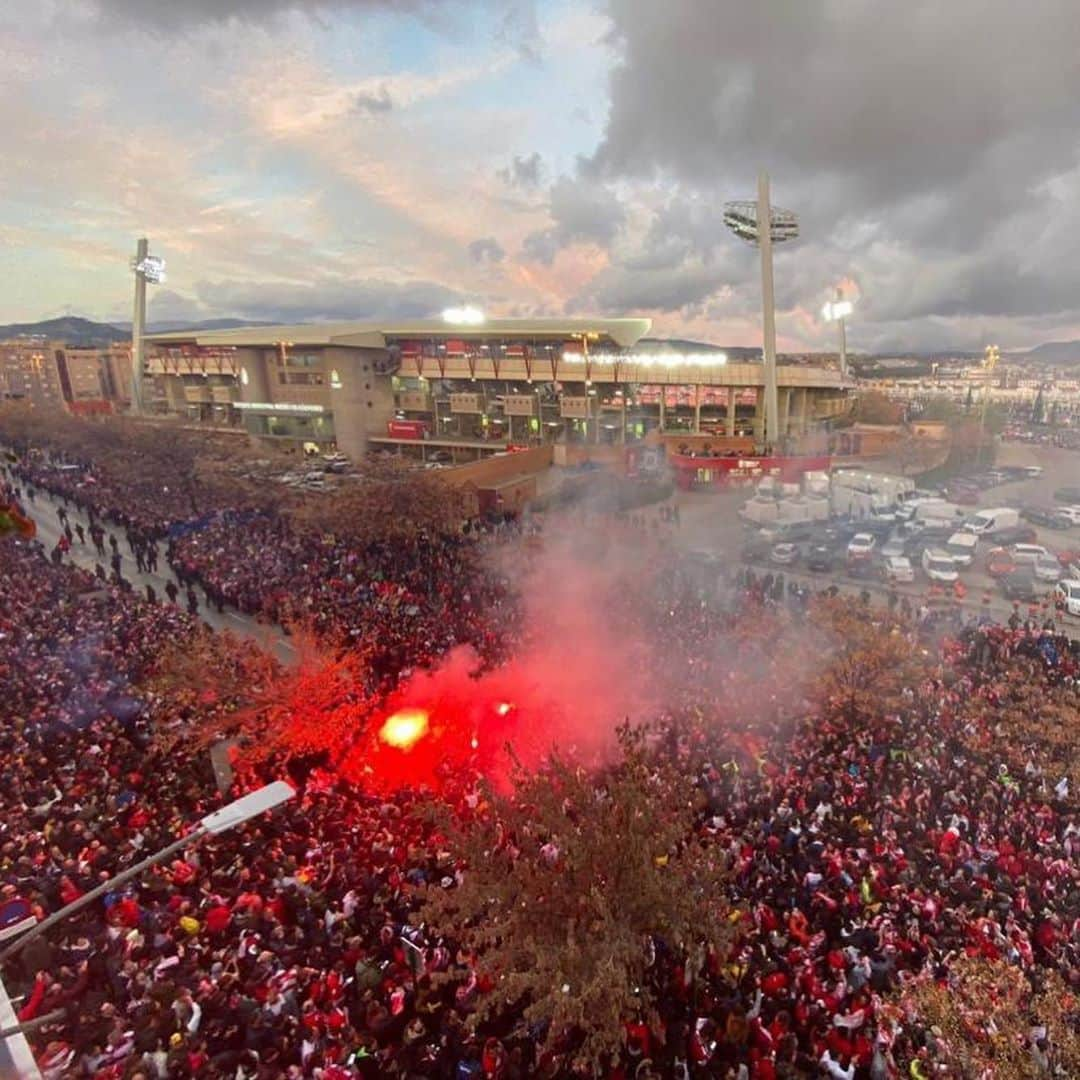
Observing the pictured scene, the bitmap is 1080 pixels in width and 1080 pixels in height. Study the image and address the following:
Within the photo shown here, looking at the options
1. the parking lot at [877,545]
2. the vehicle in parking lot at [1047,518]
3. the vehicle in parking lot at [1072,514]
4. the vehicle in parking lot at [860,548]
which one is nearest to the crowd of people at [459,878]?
the parking lot at [877,545]

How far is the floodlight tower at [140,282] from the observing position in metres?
60.9

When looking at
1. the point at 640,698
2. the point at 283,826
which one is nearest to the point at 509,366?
the point at 640,698

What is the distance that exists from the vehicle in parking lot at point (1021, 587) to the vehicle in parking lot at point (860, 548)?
4343mm

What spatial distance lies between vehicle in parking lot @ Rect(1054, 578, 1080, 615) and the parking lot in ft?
1.05

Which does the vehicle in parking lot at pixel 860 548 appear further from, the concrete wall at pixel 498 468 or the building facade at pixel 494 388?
the concrete wall at pixel 498 468

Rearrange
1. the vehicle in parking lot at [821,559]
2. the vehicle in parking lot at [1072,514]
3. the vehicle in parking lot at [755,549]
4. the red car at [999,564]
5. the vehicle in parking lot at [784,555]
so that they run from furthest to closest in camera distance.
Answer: the vehicle in parking lot at [1072,514], the vehicle in parking lot at [755,549], the vehicle in parking lot at [784,555], the vehicle in parking lot at [821,559], the red car at [999,564]

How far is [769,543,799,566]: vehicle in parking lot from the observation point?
2514 cm

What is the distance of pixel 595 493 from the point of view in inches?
1405

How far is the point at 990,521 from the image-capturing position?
2875cm

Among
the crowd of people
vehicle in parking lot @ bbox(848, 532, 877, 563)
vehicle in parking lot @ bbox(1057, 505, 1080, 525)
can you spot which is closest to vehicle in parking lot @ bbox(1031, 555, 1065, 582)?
vehicle in parking lot @ bbox(848, 532, 877, 563)

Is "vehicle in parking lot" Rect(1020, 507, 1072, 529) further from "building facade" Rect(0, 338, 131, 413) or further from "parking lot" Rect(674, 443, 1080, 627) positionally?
"building facade" Rect(0, 338, 131, 413)

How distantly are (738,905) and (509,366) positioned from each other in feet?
146

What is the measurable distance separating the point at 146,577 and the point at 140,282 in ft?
173

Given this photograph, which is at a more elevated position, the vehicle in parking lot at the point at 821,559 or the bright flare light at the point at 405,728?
the vehicle in parking lot at the point at 821,559
